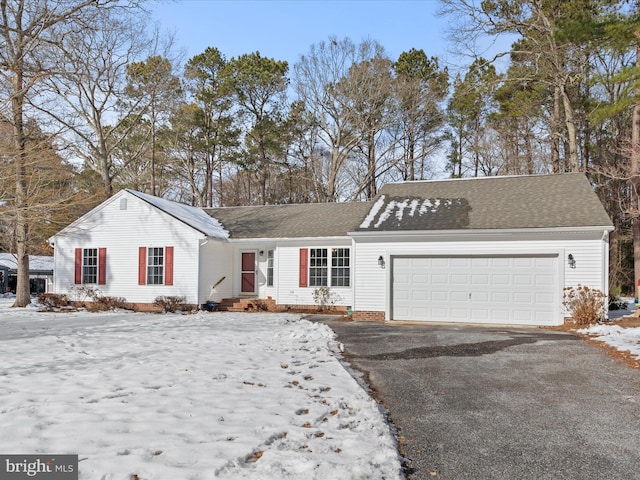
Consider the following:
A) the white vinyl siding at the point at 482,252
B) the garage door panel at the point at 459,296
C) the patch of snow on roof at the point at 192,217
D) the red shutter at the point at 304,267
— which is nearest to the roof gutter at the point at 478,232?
the white vinyl siding at the point at 482,252

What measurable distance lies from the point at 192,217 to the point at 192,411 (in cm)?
1392

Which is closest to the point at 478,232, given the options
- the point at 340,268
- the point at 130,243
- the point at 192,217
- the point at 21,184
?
the point at 340,268

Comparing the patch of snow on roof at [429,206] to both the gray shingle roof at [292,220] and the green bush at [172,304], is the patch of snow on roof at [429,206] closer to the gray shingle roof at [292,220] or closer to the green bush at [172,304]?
the gray shingle roof at [292,220]

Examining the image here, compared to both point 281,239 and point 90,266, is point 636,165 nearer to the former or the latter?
point 281,239

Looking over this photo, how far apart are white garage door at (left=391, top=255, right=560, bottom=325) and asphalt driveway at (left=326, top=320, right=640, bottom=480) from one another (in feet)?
9.35

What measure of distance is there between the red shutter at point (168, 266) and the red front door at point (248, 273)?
A: 2685mm

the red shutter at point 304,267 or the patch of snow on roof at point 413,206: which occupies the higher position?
the patch of snow on roof at point 413,206

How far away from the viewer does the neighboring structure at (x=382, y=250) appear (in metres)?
12.5

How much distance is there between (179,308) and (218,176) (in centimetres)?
1872

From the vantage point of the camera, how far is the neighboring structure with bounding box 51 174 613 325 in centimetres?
1252

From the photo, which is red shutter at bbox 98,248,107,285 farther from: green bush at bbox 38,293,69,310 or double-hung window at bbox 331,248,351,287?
double-hung window at bbox 331,248,351,287

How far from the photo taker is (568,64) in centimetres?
2064

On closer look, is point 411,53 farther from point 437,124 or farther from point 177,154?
point 177,154

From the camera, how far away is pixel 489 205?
14.4 metres
